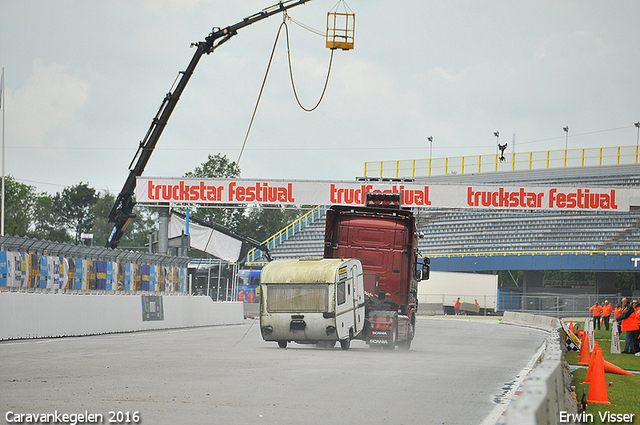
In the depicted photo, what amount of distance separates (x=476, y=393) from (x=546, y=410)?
21.5 ft

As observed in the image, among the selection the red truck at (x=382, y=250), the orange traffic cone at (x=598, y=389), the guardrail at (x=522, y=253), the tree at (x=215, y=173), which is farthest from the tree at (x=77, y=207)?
the orange traffic cone at (x=598, y=389)

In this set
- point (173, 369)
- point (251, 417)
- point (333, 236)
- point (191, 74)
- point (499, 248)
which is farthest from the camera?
point (499, 248)

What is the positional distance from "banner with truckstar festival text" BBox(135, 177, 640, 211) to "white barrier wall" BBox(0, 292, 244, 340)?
12.6 m

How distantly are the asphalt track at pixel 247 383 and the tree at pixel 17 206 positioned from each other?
84.3m

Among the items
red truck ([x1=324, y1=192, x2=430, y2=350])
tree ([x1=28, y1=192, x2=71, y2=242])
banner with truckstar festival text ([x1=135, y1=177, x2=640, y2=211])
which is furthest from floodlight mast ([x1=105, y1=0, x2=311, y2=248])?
tree ([x1=28, y1=192, x2=71, y2=242])

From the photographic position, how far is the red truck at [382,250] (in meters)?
21.9

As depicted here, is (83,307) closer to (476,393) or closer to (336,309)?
(336,309)

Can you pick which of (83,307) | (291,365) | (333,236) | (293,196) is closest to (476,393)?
(291,365)

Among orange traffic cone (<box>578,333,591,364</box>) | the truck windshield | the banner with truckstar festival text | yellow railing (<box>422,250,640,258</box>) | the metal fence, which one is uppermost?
the banner with truckstar festival text

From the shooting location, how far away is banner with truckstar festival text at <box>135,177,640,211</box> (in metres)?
43.4

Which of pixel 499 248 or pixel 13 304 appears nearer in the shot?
pixel 13 304

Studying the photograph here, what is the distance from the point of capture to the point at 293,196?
44.0 meters

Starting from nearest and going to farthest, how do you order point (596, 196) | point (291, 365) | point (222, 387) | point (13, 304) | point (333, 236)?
point (222, 387) < point (291, 365) < point (13, 304) < point (333, 236) < point (596, 196)

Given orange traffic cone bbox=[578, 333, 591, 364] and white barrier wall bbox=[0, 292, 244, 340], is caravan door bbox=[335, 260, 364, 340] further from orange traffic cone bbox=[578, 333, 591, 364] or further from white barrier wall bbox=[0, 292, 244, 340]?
white barrier wall bbox=[0, 292, 244, 340]
